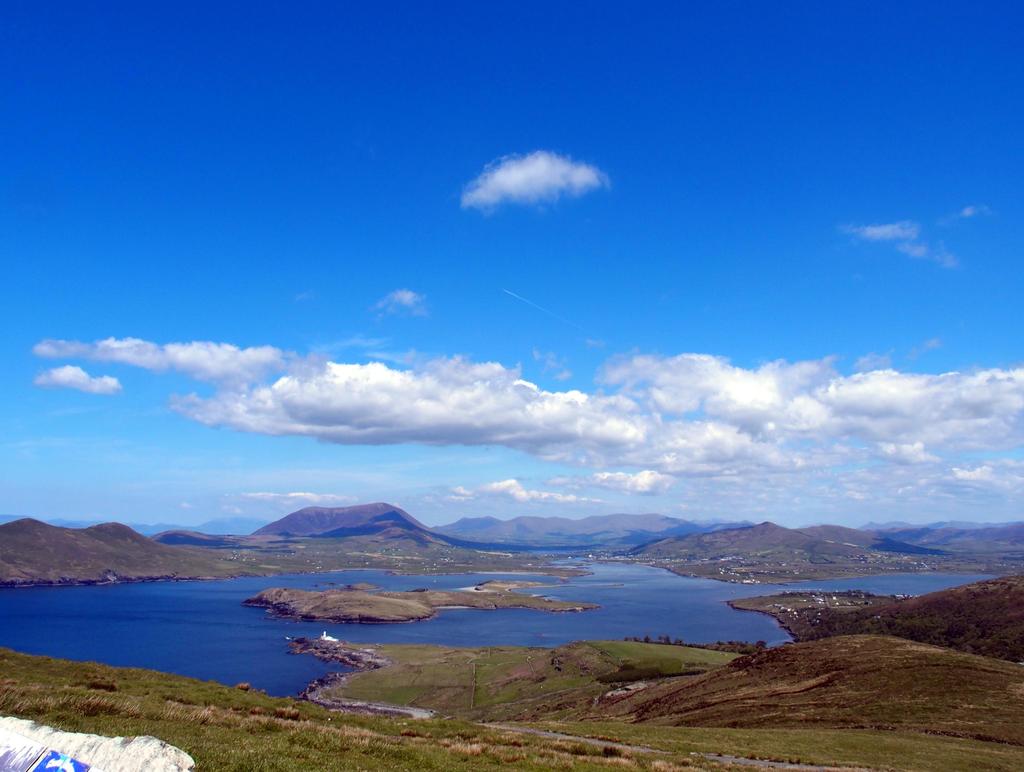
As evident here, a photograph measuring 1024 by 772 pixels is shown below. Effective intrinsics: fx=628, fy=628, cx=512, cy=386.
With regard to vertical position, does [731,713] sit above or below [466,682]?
above

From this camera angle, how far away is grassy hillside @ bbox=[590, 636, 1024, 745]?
160 feet

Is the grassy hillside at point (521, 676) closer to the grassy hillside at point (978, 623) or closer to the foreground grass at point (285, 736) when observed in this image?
the grassy hillside at point (978, 623)

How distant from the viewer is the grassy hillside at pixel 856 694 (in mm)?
48656

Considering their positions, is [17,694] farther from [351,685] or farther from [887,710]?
[351,685]

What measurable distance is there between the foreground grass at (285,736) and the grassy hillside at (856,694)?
2927 centimetres

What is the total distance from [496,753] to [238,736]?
9239 millimetres

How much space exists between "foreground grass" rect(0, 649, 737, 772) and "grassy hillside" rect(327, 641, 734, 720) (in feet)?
222

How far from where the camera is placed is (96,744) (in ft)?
37.6

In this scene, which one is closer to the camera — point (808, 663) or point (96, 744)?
point (96, 744)

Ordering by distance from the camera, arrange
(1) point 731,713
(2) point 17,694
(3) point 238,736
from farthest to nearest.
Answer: (1) point 731,713
(2) point 17,694
(3) point 238,736

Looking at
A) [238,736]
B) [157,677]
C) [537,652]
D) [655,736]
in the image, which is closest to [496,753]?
[238,736]

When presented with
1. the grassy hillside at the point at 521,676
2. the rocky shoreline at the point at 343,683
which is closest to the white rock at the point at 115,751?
the rocky shoreline at the point at 343,683

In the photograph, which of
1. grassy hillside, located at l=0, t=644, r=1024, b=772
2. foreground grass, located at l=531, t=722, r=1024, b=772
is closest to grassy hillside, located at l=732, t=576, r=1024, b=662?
foreground grass, located at l=531, t=722, r=1024, b=772

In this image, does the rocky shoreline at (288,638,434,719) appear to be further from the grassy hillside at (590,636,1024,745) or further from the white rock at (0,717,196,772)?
the white rock at (0,717,196,772)
